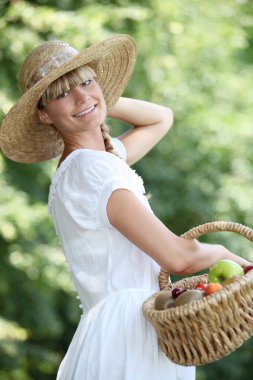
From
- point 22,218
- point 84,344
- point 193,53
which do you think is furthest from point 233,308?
point 193,53

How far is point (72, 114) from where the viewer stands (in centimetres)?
290

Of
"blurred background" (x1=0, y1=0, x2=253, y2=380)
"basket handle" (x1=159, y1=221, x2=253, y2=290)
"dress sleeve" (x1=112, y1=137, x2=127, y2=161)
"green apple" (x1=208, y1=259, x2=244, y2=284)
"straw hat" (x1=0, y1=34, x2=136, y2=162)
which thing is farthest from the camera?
"blurred background" (x1=0, y1=0, x2=253, y2=380)

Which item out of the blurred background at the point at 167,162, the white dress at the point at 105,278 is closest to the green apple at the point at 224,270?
the white dress at the point at 105,278

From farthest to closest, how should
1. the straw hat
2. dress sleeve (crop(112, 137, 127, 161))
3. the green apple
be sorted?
dress sleeve (crop(112, 137, 127, 161)), the straw hat, the green apple

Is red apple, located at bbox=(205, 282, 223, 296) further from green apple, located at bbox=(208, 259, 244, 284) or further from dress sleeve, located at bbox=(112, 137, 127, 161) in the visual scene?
dress sleeve, located at bbox=(112, 137, 127, 161)

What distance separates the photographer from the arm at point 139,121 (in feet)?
11.2

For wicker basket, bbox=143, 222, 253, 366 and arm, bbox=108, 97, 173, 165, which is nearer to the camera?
wicker basket, bbox=143, 222, 253, 366

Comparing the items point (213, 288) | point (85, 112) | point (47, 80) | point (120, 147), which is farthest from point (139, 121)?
point (213, 288)

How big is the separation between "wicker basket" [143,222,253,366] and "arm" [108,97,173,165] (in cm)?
95

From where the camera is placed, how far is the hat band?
2902 mm

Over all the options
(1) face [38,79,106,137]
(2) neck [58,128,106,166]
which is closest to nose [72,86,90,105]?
(1) face [38,79,106,137]

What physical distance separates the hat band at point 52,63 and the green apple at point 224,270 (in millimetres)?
785

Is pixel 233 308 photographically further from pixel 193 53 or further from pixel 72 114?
pixel 193 53

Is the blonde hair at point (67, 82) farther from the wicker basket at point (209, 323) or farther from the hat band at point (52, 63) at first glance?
the wicker basket at point (209, 323)
